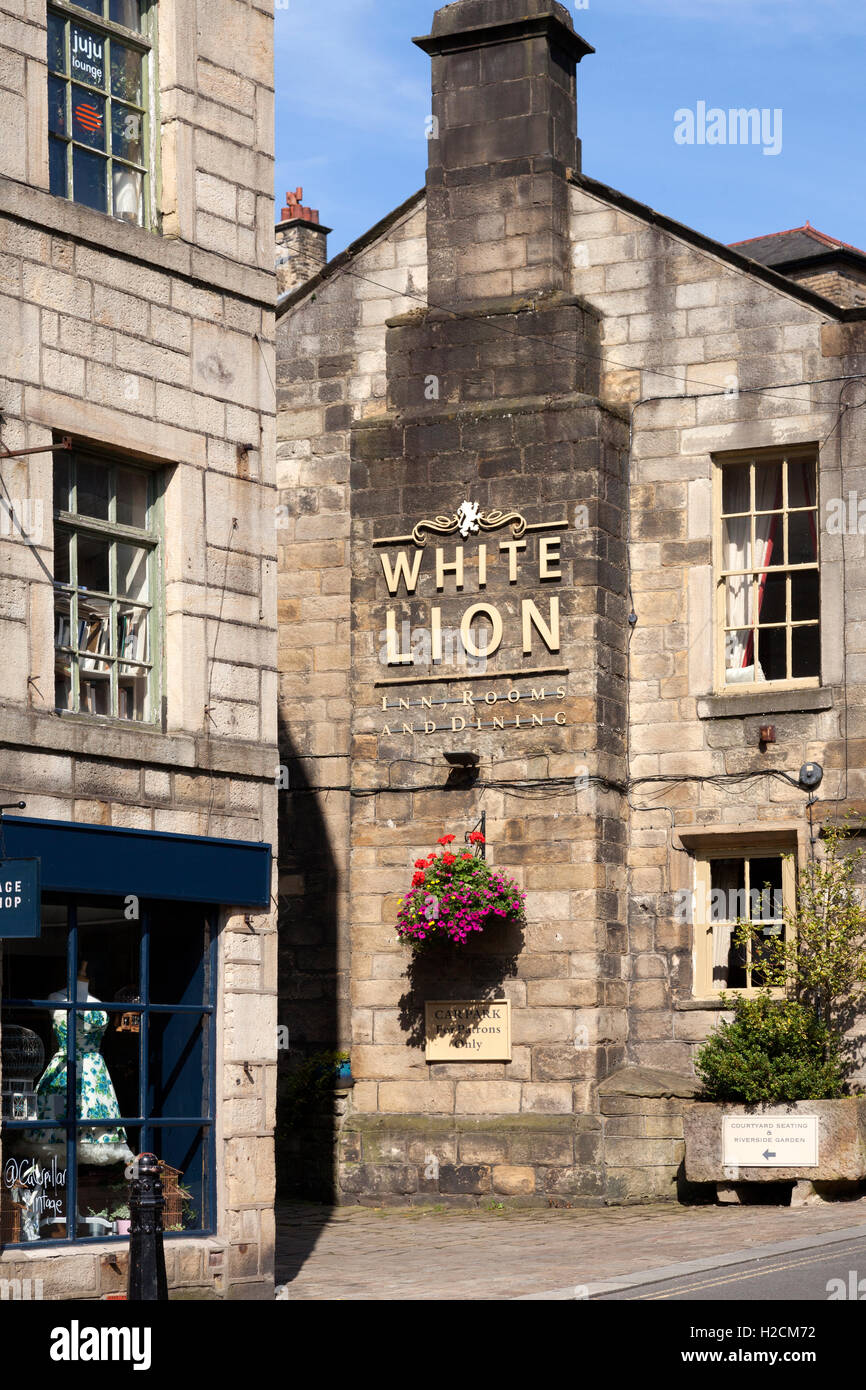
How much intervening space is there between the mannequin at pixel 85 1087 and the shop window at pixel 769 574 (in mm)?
7532

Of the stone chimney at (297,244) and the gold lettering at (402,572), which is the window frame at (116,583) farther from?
the stone chimney at (297,244)

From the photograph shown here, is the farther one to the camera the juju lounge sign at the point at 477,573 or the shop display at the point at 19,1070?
the juju lounge sign at the point at 477,573

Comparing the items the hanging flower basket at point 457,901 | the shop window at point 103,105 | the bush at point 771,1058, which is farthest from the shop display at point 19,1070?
the bush at point 771,1058

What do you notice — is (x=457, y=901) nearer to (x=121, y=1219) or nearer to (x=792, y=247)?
(x=121, y=1219)

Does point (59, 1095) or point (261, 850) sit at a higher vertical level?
point (261, 850)

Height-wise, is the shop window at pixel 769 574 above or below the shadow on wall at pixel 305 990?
above

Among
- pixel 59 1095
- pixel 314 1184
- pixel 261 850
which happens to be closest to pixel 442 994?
pixel 314 1184

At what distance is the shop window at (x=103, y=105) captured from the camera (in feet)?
41.5

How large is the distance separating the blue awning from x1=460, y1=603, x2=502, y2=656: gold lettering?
5.30 m

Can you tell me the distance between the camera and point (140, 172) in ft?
43.4

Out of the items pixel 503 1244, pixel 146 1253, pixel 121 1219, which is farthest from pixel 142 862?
pixel 503 1244
